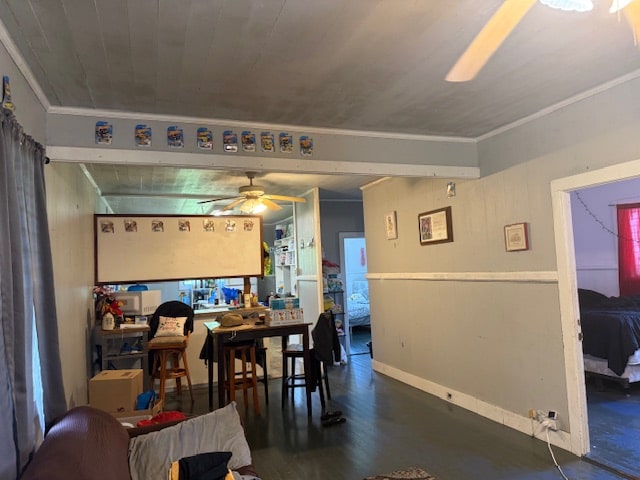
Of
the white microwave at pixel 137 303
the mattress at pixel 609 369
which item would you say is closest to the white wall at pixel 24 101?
the white microwave at pixel 137 303

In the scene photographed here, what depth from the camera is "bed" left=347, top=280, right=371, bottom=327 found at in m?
9.07

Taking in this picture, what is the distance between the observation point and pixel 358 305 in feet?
31.0

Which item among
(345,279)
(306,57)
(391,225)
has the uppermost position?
(306,57)

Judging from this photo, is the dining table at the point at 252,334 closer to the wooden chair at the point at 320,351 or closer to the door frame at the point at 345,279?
the wooden chair at the point at 320,351

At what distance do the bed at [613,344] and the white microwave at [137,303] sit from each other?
196 inches

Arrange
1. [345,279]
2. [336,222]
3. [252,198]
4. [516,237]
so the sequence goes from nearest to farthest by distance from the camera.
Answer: [516,237] → [252,198] → [345,279] → [336,222]

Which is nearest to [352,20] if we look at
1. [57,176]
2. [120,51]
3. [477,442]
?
[120,51]

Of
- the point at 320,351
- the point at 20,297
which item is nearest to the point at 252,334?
the point at 320,351

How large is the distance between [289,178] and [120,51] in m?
3.41

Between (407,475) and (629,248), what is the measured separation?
476 centimetres

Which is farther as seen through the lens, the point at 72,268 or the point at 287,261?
the point at 287,261

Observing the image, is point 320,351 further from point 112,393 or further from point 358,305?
point 358,305

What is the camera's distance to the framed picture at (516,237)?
354cm

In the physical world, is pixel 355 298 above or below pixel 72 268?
below
